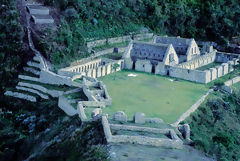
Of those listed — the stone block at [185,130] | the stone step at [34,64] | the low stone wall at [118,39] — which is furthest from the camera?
the low stone wall at [118,39]

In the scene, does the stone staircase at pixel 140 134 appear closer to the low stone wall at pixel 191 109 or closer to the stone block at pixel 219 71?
the low stone wall at pixel 191 109

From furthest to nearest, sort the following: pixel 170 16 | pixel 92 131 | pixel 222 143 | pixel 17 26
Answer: pixel 170 16 < pixel 17 26 < pixel 222 143 < pixel 92 131

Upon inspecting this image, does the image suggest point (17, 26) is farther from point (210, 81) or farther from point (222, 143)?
point (222, 143)

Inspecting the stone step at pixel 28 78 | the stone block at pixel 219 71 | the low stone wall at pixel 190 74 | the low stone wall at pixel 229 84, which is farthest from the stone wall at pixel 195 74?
the stone step at pixel 28 78

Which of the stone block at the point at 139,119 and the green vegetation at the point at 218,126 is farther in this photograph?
the stone block at the point at 139,119

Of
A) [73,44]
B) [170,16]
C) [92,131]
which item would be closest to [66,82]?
[73,44]

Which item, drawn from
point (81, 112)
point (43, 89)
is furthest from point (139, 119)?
point (43, 89)

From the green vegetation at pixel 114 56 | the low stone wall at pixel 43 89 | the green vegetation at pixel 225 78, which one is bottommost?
the green vegetation at pixel 225 78
